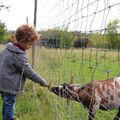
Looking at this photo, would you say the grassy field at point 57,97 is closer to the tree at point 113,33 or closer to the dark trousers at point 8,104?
the dark trousers at point 8,104

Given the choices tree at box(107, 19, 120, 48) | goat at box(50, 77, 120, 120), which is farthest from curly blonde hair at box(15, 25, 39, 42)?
tree at box(107, 19, 120, 48)

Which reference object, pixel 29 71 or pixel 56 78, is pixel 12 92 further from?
pixel 56 78

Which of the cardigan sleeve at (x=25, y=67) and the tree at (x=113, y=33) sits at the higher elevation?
the tree at (x=113, y=33)

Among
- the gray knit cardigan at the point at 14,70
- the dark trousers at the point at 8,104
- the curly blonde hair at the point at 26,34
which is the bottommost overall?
the dark trousers at the point at 8,104

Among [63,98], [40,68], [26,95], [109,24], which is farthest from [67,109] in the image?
[40,68]

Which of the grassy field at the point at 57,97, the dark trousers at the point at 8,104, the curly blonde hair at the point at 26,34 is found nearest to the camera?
the grassy field at the point at 57,97

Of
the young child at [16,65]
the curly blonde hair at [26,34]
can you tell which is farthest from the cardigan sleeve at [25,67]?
the curly blonde hair at [26,34]

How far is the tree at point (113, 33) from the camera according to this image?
4041mm

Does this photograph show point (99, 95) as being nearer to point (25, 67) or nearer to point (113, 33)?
point (25, 67)

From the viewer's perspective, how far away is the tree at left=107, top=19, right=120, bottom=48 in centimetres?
404

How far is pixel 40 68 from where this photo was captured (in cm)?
961

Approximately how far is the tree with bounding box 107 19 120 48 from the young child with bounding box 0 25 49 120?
5.23 feet

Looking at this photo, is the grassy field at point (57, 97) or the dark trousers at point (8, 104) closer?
the grassy field at point (57, 97)

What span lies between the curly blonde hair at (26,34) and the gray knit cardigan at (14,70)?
5.7 inches
